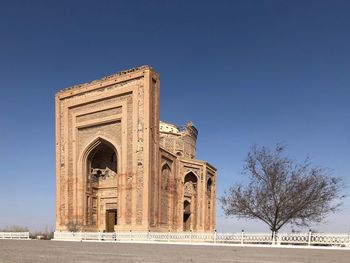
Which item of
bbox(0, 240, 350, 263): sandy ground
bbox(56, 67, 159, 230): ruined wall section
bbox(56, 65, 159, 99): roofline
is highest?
bbox(56, 65, 159, 99): roofline

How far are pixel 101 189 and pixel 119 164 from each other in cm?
431

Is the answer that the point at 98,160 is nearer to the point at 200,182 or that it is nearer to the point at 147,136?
the point at 147,136

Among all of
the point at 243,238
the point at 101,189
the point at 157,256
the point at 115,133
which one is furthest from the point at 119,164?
the point at 157,256

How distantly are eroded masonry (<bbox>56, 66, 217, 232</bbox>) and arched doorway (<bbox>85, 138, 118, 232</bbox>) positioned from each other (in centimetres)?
7

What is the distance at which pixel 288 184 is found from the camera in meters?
18.2

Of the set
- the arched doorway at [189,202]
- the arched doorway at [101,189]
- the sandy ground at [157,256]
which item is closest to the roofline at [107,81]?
the arched doorway at [101,189]

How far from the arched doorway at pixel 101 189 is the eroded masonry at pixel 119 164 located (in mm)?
73

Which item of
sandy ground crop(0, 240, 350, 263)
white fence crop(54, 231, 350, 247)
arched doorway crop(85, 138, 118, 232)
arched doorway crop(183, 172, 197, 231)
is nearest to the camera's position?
sandy ground crop(0, 240, 350, 263)

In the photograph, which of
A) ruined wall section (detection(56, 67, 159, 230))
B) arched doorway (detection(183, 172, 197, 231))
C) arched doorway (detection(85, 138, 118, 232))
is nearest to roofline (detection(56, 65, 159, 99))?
ruined wall section (detection(56, 67, 159, 230))

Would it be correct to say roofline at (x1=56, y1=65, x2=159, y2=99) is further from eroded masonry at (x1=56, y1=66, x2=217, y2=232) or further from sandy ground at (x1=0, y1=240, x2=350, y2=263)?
sandy ground at (x1=0, y1=240, x2=350, y2=263)

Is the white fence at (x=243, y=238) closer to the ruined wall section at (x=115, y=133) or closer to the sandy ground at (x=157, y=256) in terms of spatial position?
the ruined wall section at (x=115, y=133)

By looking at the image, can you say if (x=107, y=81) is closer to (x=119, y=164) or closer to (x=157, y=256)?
(x=119, y=164)

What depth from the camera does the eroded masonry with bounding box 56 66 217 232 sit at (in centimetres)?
2173

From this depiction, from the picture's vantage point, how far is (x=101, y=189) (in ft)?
85.2
